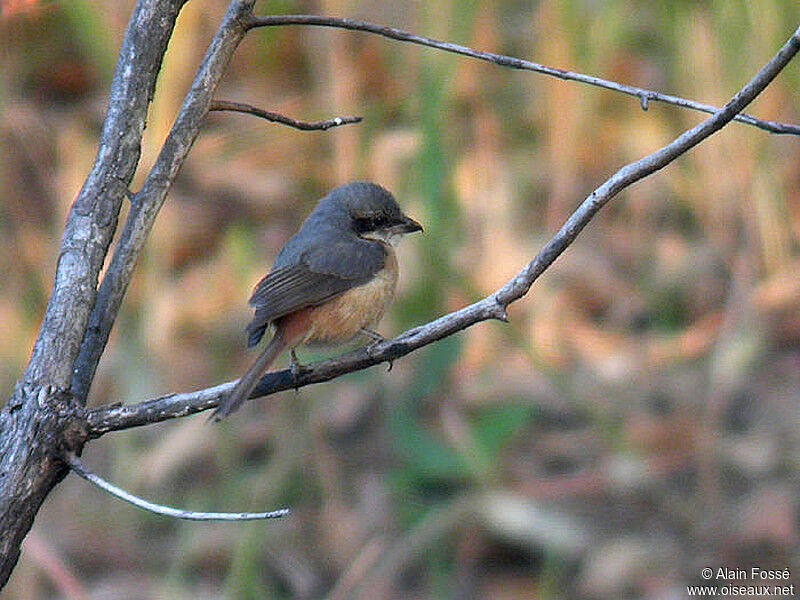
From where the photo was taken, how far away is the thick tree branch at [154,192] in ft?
6.61

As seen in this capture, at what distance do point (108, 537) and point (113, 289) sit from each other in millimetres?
3530

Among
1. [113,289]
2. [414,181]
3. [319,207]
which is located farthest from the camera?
[414,181]

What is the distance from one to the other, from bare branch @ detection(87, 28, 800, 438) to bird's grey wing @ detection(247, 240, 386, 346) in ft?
3.04

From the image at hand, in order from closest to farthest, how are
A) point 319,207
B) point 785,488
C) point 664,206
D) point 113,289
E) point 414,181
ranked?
point 113,289 < point 319,207 < point 785,488 < point 414,181 < point 664,206

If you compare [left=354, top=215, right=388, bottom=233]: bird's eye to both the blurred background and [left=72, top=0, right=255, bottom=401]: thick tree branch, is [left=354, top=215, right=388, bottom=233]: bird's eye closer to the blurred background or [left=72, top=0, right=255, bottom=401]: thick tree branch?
the blurred background

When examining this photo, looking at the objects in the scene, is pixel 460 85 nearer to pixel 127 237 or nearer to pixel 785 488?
pixel 785 488

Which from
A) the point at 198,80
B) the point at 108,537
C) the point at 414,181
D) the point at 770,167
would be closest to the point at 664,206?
the point at 770,167

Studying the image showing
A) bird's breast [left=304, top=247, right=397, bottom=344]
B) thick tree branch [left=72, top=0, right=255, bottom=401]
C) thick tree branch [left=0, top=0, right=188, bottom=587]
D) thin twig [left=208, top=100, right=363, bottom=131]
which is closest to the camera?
thick tree branch [left=0, top=0, right=188, bottom=587]

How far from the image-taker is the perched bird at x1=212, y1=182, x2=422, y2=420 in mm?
3186

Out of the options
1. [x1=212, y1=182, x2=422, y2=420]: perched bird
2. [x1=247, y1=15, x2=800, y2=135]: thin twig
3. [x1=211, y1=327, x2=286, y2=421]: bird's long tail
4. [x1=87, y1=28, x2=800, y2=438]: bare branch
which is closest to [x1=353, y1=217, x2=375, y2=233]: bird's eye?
[x1=212, y1=182, x2=422, y2=420]: perched bird

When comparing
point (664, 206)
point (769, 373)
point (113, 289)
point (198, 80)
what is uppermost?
point (198, 80)

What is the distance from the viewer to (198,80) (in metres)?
2.08

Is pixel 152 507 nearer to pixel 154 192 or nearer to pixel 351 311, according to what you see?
pixel 154 192

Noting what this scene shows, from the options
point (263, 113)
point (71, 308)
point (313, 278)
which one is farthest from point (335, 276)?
point (71, 308)
